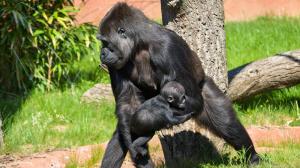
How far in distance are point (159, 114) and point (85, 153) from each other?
138 centimetres

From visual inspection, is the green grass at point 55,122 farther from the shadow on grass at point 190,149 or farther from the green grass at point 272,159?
the green grass at point 272,159

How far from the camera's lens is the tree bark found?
22.0 feet

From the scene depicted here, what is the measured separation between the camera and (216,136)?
5.62 metres

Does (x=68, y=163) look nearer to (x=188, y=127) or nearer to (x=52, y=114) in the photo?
(x=188, y=127)

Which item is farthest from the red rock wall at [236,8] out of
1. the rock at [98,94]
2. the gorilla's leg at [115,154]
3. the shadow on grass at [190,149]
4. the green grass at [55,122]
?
the gorilla's leg at [115,154]

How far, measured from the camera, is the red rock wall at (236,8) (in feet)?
36.7

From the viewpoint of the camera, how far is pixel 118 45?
4957mm

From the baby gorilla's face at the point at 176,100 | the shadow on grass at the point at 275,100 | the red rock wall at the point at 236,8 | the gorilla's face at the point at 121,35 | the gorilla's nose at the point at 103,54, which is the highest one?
the gorilla's face at the point at 121,35

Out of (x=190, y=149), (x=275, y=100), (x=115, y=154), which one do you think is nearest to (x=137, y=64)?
(x=115, y=154)

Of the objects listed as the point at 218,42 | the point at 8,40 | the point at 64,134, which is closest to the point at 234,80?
the point at 218,42

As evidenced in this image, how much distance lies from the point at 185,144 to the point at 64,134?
1.49 meters

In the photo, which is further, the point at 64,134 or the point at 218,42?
the point at 64,134

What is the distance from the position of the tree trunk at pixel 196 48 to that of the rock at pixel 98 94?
81.1 inches

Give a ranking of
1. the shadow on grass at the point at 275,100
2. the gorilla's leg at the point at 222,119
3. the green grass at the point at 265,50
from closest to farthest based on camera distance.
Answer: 1. the gorilla's leg at the point at 222,119
2. the green grass at the point at 265,50
3. the shadow on grass at the point at 275,100
